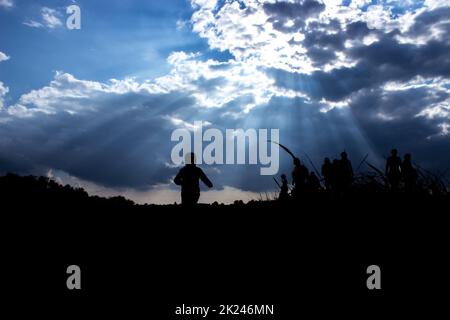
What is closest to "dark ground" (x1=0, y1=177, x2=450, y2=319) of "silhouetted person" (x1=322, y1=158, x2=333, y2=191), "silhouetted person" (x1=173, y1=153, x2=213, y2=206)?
"silhouetted person" (x1=322, y1=158, x2=333, y2=191)

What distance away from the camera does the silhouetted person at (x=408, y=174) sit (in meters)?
9.48

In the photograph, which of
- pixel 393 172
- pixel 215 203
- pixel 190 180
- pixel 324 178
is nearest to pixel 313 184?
pixel 324 178

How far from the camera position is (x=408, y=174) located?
985cm

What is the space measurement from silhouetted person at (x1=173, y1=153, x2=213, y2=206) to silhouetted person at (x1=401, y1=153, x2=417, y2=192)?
16.0ft

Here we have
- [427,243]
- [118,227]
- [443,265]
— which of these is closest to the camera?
[443,265]

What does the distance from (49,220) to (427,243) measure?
901cm

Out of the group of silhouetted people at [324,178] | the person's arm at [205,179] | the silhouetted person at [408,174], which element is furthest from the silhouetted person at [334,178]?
the person's arm at [205,179]

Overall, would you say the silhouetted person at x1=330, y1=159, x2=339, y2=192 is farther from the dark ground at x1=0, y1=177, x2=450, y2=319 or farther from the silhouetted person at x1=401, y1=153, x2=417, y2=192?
Result: the silhouetted person at x1=401, y1=153, x2=417, y2=192

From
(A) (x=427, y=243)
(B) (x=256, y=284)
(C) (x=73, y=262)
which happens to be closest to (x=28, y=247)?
(C) (x=73, y=262)

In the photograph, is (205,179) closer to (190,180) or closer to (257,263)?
(190,180)

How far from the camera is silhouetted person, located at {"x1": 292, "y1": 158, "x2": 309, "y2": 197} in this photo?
11.3 metres

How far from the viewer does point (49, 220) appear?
12.5m

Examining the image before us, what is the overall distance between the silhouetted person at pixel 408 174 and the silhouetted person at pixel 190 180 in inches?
193
